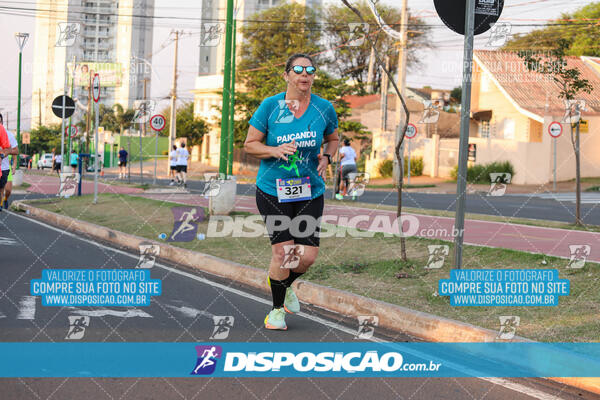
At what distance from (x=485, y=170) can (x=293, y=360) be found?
3316cm

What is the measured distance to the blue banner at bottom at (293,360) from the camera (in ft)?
16.0

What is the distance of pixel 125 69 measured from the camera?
116m

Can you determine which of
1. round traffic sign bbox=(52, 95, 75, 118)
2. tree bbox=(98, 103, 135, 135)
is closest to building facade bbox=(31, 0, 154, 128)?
tree bbox=(98, 103, 135, 135)

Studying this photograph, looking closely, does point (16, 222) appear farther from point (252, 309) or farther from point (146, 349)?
point (146, 349)

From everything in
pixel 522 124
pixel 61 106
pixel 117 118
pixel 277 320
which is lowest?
pixel 277 320

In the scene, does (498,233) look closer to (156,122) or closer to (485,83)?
(156,122)

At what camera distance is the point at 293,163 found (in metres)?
6.02

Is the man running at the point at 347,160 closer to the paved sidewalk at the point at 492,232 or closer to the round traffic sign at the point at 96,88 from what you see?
the paved sidewalk at the point at 492,232

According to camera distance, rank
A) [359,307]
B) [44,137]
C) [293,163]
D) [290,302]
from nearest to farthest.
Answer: [293,163], [290,302], [359,307], [44,137]

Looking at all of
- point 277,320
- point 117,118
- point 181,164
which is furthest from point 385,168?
point 117,118

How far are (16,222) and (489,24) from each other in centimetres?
1138

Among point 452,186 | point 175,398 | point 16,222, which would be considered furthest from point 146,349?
point 452,186

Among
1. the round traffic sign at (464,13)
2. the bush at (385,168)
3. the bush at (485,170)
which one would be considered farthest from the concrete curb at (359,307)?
the bush at (385,168)

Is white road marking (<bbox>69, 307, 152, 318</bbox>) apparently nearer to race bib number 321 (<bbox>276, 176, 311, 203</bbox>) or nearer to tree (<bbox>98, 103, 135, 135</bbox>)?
race bib number 321 (<bbox>276, 176, 311, 203</bbox>)
